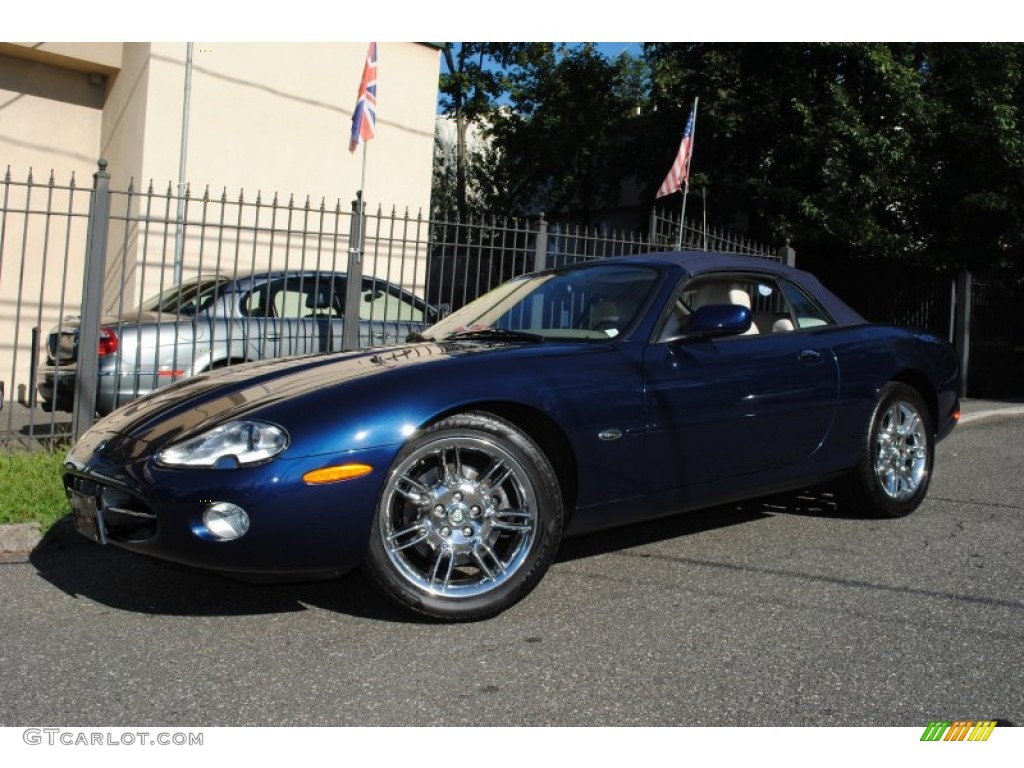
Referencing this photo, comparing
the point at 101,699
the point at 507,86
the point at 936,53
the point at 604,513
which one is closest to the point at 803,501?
the point at 604,513

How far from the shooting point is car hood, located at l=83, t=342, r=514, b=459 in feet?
11.4

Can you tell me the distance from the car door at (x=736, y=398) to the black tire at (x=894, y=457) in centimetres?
45

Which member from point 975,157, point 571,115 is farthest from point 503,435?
point 571,115

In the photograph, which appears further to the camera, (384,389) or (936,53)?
(936,53)

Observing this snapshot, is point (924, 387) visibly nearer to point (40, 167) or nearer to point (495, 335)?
point (495, 335)

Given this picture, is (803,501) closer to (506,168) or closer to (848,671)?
(848,671)

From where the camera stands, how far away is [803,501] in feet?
18.7

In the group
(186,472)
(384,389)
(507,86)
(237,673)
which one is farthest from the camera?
(507,86)

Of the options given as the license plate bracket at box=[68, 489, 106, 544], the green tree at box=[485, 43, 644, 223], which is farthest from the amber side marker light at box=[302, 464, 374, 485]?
the green tree at box=[485, 43, 644, 223]

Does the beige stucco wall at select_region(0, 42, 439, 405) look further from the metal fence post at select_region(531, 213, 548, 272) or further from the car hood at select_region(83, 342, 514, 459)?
the car hood at select_region(83, 342, 514, 459)

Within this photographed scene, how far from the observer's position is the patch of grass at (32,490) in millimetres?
4809

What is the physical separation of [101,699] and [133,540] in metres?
0.68

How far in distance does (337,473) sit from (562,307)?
167cm

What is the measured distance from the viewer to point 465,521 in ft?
11.6
